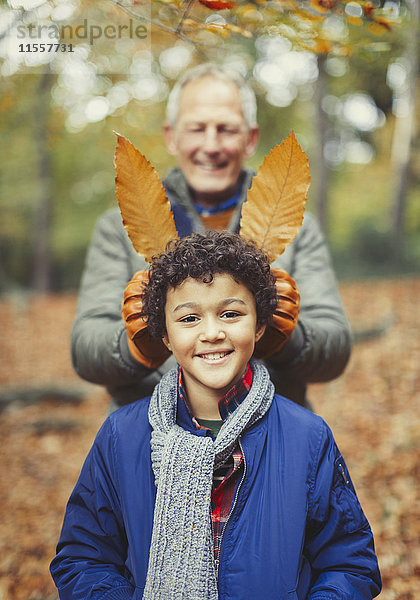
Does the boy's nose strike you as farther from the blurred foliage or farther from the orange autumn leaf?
the blurred foliage

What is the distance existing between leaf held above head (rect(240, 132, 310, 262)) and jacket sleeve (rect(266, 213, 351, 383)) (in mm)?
357

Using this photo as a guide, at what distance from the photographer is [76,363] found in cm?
219

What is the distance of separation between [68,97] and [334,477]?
11.5 m

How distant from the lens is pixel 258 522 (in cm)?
153

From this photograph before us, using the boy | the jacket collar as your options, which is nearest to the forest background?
the jacket collar

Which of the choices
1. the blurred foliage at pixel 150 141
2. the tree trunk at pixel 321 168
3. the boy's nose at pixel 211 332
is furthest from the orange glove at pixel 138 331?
the tree trunk at pixel 321 168

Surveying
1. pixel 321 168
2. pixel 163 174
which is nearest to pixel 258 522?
pixel 321 168

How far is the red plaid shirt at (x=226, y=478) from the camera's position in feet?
5.18

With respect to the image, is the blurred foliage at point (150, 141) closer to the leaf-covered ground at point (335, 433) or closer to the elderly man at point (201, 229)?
the leaf-covered ground at point (335, 433)

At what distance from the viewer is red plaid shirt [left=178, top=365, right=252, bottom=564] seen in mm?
1578

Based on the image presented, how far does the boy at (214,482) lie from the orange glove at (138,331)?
6 centimetres

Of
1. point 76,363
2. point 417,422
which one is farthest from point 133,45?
point 76,363

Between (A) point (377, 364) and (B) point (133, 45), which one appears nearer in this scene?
(A) point (377, 364)

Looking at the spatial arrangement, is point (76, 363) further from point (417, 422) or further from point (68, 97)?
point (68, 97)
